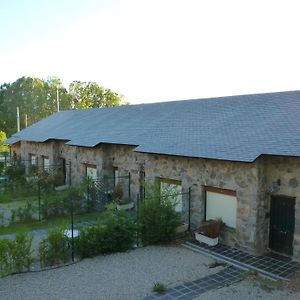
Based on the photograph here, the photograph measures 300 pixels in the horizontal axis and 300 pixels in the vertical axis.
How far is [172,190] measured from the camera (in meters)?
12.9

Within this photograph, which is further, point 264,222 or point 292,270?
point 264,222

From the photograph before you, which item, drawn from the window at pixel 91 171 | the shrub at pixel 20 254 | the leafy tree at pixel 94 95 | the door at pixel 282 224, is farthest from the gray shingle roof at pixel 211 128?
the leafy tree at pixel 94 95

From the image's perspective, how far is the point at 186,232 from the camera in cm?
1265

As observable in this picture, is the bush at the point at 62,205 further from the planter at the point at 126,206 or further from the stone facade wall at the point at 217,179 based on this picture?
the stone facade wall at the point at 217,179

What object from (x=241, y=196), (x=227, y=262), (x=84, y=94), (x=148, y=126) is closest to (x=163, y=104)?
(x=148, y=126)

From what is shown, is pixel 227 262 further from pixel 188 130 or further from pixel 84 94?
pixel 84 94

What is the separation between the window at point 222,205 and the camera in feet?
37.7

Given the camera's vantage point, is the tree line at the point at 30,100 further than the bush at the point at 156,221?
Yes

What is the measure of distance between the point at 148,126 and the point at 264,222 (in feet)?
27.6

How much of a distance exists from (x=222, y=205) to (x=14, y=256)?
6.71 meters

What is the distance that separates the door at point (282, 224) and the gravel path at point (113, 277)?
7.47 feet

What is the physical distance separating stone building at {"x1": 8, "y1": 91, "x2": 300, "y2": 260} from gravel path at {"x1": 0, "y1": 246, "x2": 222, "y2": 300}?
2.03 meters

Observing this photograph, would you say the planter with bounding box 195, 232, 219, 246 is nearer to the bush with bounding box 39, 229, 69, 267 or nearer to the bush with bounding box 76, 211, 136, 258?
the bush with bounding box 76, 211, 136, 258

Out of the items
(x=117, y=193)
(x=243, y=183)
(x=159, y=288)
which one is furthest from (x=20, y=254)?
(x=117, y=193)
